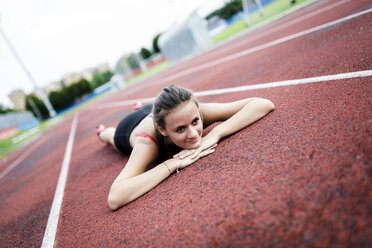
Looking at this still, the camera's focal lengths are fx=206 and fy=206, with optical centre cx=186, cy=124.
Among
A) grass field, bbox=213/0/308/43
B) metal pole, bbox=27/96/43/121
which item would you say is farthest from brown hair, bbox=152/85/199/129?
metal pole, bbox=27/96/43/121

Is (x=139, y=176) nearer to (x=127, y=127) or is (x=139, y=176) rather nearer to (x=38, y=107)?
(x=127, y=127)

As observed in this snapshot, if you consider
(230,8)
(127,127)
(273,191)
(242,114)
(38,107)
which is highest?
(230,8)

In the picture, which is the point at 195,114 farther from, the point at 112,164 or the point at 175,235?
the point at 112,164

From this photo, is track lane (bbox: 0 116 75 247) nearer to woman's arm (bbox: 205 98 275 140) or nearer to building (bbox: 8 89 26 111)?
woman's arm (bbox: 205 98 275 140)

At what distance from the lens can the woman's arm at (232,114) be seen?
7.81 ft

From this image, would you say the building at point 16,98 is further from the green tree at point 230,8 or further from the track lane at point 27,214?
the track lane at point 27,214

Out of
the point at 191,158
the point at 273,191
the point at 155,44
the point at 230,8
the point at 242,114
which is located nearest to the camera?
the point at 273,191

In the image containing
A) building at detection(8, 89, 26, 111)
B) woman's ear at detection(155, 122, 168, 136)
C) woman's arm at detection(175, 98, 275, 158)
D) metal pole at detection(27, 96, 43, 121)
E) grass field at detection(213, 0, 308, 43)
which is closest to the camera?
woman's ear at detection(155, 122, 168, 136)

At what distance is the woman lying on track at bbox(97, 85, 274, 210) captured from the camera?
2.06 meters

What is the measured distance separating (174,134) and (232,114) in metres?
→ 0.91

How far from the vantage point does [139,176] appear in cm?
215

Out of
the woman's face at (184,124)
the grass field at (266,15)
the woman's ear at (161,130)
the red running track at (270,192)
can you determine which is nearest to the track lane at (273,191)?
the red running track at (270,192)

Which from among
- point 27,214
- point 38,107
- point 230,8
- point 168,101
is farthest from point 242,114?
point 230,8

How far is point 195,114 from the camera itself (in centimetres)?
210
